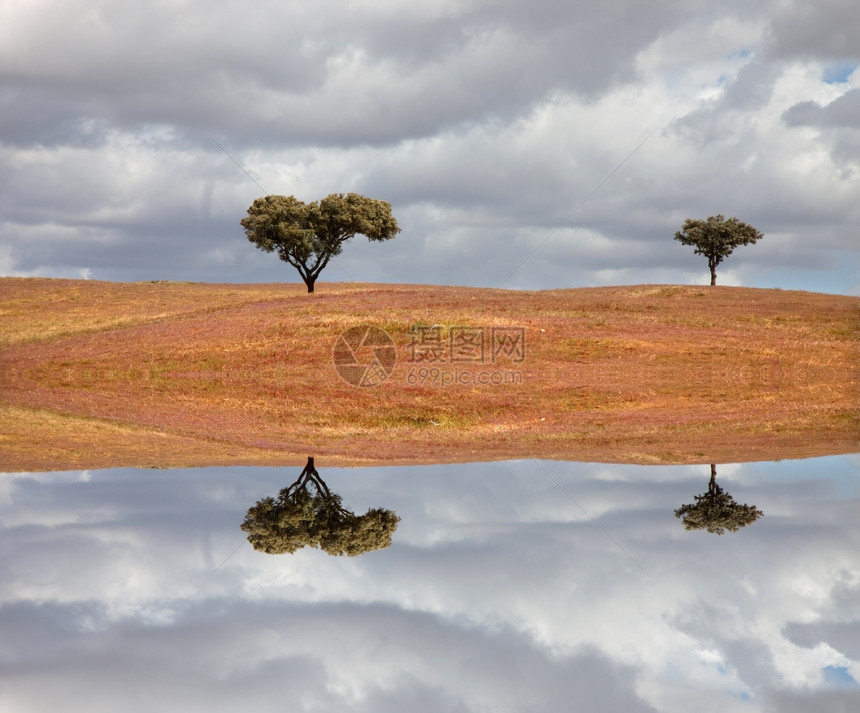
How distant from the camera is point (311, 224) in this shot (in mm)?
89812

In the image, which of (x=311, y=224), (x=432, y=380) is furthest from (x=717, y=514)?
(x=311, y=224)

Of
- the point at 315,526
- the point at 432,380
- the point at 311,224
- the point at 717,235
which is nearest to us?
the point at 315,526

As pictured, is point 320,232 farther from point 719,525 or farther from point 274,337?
point 719,525

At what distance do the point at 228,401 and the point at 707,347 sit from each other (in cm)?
3118

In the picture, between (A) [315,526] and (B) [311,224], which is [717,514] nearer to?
(A) [315,526]

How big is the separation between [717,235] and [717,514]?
103403 mm

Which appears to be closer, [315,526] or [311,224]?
[315,526]

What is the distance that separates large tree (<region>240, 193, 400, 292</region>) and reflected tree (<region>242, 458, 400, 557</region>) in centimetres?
7300

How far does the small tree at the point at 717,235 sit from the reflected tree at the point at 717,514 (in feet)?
333

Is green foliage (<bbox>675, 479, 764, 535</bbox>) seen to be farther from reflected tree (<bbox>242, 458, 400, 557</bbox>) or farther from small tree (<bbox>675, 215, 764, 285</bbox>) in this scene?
small tree (<bbox>675, 215, 764, 285</bbox>)

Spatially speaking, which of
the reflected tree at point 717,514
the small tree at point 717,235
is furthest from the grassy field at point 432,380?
the small tree at point 717,235

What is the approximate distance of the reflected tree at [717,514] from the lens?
49.5 feet

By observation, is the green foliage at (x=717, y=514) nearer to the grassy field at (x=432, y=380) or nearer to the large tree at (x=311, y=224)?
the grassy field at (x=432, y=380)

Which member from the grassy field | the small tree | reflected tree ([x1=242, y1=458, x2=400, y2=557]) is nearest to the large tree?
the grassy field
